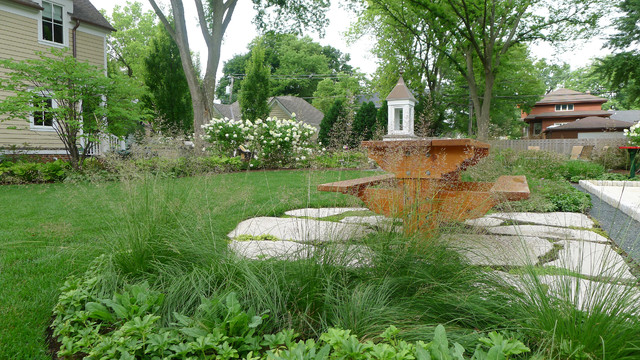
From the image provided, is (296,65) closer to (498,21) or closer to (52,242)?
(498,21)

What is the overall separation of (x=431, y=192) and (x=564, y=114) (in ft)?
116

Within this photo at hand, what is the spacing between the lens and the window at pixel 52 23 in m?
11.1

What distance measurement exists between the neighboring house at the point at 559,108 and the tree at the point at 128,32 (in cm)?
2987

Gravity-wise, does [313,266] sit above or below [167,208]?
below

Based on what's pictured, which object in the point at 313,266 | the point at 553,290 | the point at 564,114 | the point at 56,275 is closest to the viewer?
the point at 553,290

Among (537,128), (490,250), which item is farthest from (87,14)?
(537,128)

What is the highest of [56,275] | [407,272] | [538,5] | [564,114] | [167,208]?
[538,5]

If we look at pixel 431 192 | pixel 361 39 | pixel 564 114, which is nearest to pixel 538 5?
pixel 361 39

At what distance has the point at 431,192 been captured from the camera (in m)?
2.41

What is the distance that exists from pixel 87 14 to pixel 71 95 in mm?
6701

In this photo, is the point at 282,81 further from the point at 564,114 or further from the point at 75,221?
the point at 75,221

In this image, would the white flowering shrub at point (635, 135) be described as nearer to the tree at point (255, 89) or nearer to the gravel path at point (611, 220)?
the gravel path at point (611, 220)

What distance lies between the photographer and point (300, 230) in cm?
287

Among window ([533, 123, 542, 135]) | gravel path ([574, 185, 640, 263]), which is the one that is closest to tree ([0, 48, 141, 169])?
gravel path ([574, 185, 640, 263])
